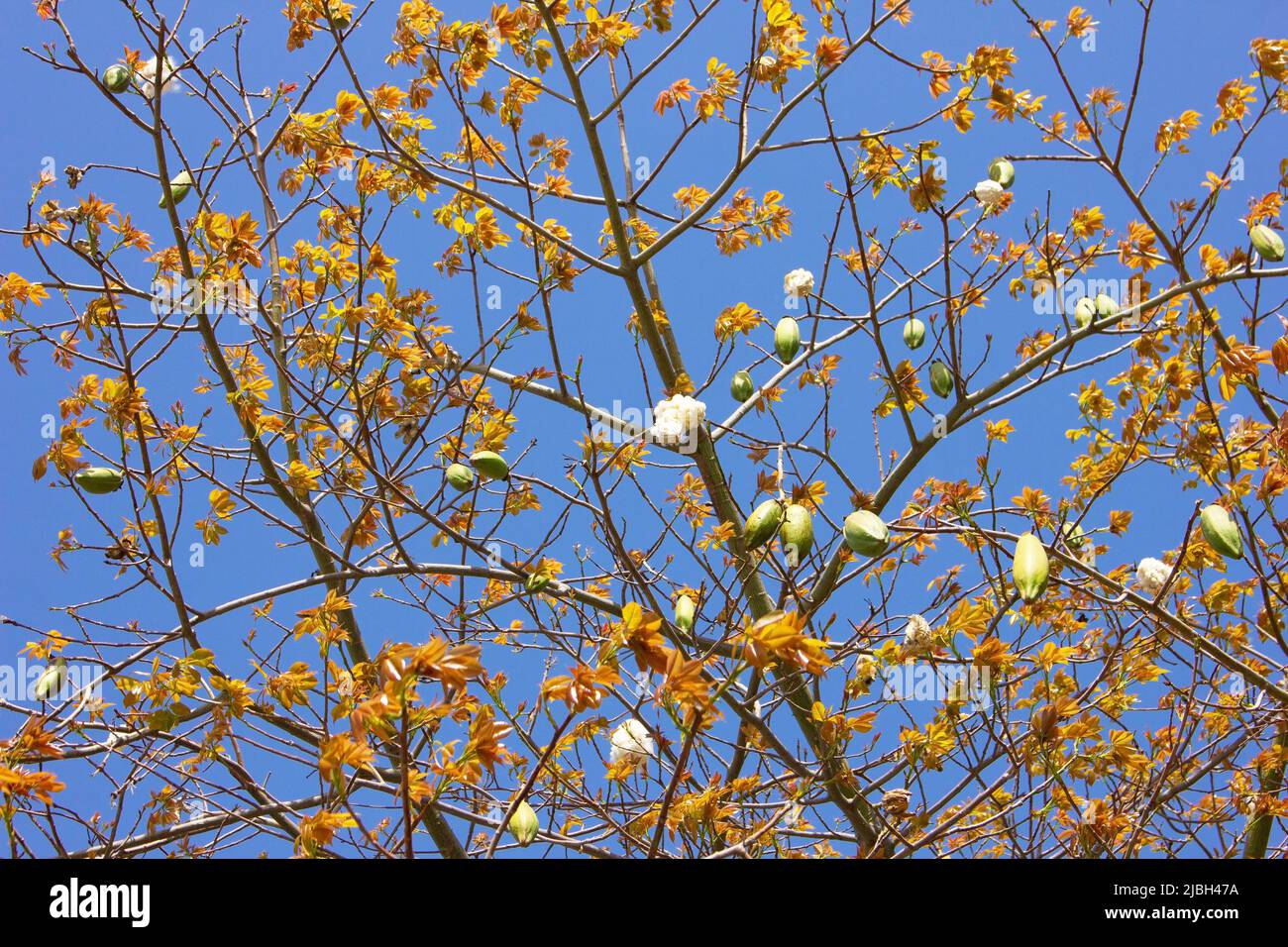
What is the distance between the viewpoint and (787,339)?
3754 millimetres

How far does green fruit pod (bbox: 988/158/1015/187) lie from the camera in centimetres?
382

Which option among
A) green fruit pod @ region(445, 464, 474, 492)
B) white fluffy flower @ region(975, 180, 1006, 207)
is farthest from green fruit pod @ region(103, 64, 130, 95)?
white fluffy flower @ region(975, 180, 1006, 207)

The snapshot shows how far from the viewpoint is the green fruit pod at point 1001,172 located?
382cm

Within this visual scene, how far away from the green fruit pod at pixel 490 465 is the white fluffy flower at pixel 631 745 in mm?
917

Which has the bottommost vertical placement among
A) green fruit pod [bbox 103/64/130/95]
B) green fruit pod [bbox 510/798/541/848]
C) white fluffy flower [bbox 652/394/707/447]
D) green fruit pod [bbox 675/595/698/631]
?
green fruit pod [bbox 510/798/541/848]

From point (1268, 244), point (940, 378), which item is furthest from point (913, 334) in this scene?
point (1268, 244)

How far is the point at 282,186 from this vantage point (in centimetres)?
394

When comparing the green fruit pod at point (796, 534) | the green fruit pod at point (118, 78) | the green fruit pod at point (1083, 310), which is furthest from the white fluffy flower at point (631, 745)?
the green fruit pod at point (118, 78)

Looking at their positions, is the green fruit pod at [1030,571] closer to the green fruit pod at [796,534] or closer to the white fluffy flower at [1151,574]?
the green fruit pod at [796,534]

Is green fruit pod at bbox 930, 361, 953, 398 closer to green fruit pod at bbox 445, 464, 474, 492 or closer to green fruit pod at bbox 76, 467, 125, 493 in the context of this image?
green fruit pod at bbox 445, 464, 474, 492

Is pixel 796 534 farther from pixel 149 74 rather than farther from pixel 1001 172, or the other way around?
pixel 149 74

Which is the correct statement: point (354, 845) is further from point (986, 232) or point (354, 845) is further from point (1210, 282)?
point (986, 232)

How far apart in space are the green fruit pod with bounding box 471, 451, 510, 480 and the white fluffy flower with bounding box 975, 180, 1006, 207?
2.11 meters
